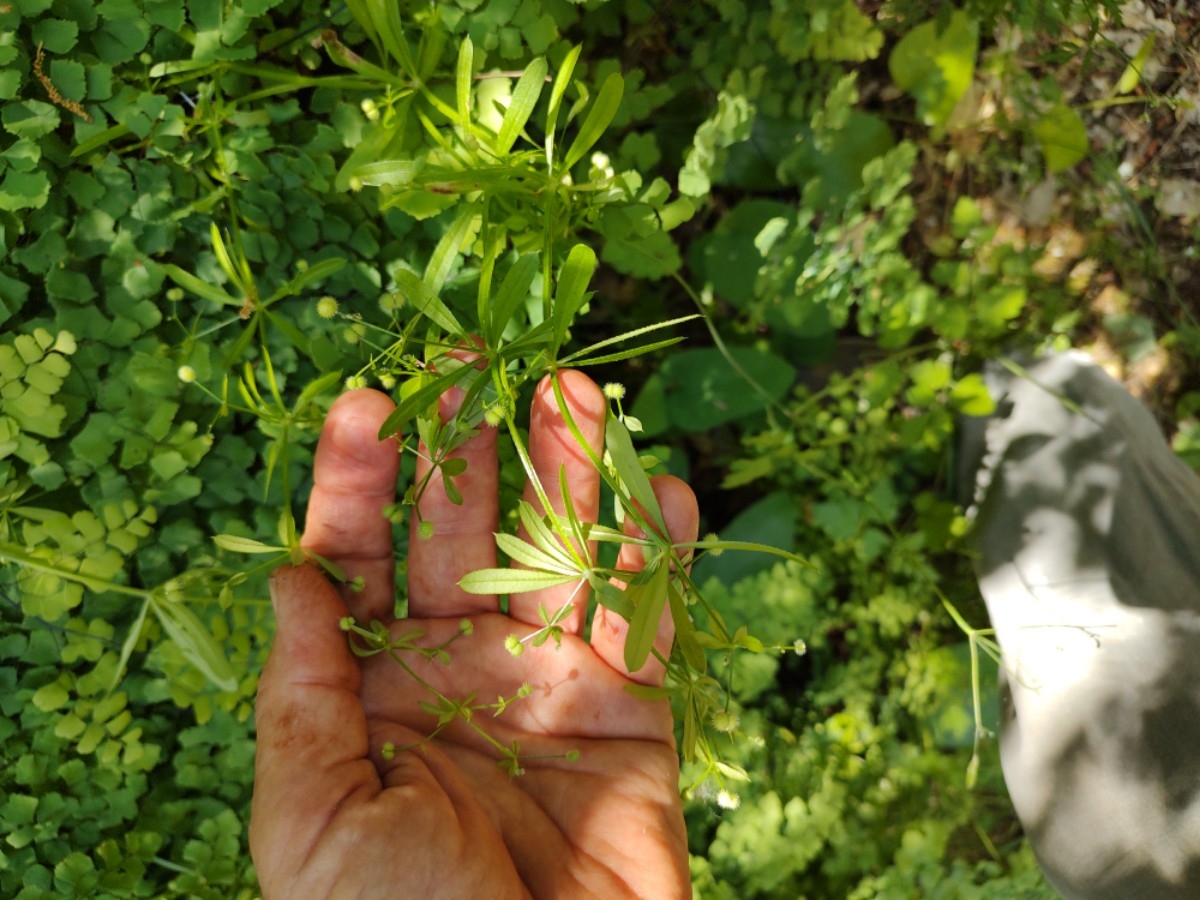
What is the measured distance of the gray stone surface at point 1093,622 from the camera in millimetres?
1748

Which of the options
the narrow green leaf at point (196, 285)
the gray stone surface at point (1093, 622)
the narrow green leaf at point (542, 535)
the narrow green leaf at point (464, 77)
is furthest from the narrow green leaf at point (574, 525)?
the gray stone surface at point (1093, 622)

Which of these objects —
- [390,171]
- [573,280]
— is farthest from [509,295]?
[390,171]

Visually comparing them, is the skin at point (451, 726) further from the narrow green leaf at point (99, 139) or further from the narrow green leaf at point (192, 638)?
the narrow green leaf at point (99, 139)

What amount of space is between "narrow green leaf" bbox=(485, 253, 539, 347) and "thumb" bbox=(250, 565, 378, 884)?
0.48 meters

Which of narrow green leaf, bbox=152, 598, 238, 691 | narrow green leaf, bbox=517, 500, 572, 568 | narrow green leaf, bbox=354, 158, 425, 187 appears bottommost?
narrow green leaf, bbox=152, 598, 238, 691

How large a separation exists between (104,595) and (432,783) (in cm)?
71

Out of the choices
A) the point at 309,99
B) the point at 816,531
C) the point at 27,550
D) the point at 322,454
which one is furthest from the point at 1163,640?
the point at 27,550

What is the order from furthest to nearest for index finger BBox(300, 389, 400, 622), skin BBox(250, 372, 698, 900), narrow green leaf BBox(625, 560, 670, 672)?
index finger BBox(300, 389, 400, 622) < skin BBox(250, 372, 698, 900) < narrow green leaf BBox(625, 560, 670, 672)

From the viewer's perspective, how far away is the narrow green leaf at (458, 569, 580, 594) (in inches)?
41.3

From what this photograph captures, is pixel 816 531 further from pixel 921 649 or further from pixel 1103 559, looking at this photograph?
pixel 1103 559

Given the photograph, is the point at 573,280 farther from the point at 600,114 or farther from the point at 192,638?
the point at 192,638

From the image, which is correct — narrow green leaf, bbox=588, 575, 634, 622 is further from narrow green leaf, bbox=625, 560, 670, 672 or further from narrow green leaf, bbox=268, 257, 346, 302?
narrow green leaf, bbox=268, 257, 346, 302

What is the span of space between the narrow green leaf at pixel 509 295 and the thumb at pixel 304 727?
0.48 meters

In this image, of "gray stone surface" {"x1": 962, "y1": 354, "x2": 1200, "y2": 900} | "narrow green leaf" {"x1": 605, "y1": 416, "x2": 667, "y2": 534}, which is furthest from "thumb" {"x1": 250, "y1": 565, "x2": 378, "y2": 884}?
"gray stone surface" {"x1": 962, "y1": 354, "x2": 1200, "y2": 900}
